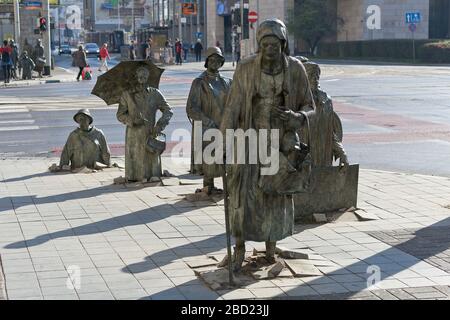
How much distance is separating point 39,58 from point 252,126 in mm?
36003

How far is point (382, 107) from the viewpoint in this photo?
23.9 m

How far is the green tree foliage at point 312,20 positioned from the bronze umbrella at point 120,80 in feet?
182

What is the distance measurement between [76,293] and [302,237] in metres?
2.99

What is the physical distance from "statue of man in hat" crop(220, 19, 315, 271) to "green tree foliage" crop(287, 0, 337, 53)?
6037 centimetres

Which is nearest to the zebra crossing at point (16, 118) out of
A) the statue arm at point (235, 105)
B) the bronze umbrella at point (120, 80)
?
the bronze umbrella at point (120, 80)

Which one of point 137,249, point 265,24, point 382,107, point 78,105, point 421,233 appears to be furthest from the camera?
point 78,105

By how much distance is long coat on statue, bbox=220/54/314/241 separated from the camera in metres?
7.24

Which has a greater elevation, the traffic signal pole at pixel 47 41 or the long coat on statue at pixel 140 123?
the traffic signal pole at pixel 47 41

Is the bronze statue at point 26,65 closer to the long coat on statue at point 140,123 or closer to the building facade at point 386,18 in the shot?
the long coat on statue at point 140,123

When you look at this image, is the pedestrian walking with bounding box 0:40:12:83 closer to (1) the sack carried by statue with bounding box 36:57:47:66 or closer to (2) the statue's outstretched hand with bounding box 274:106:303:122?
(1) the sack carried by statue with bounding box 36:57:47:66

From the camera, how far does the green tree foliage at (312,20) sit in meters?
67.0

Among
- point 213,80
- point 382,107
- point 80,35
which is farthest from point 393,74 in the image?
point 80,35
